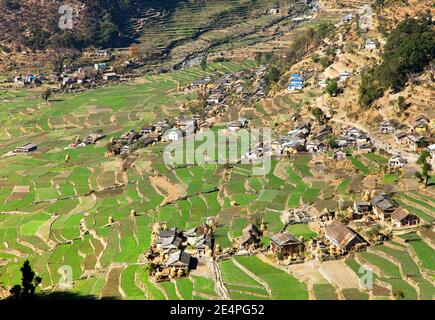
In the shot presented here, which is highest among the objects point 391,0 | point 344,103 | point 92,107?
point 391,0

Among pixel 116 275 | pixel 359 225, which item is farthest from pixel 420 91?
pixel 116 275

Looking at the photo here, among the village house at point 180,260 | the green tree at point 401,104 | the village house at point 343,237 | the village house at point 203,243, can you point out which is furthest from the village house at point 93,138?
the village house at point 343,237

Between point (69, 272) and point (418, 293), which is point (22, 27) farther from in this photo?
point (418, 293)

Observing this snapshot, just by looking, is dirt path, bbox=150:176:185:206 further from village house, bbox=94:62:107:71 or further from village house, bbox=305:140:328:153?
village house, bbox=94:62:107:71

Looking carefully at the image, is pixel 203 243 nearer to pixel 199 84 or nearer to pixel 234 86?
pixel 234 86

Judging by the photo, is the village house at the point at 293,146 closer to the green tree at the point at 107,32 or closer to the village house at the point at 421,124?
the village house at the point at 421,124

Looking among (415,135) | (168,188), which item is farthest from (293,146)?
(168,188)
